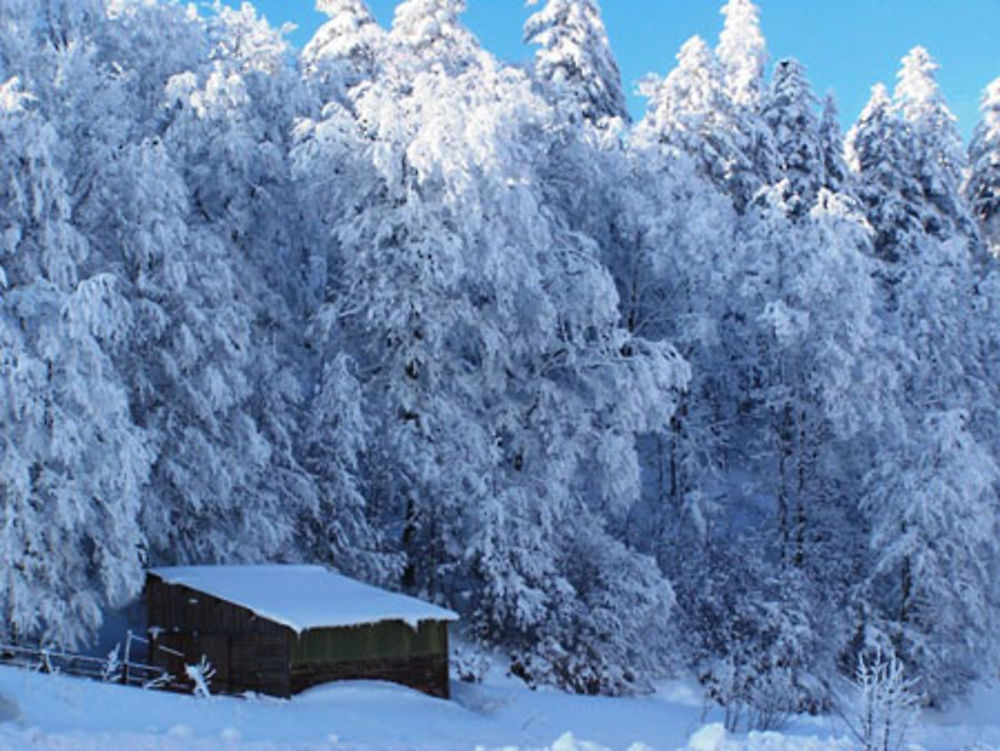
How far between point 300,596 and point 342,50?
2035 centimetres

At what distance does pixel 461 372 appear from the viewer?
2545 cm

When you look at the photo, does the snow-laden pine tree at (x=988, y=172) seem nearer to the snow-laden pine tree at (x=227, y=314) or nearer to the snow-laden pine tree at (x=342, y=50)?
the snow-laden pine tree at (x=342, y=50)

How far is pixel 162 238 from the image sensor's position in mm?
A: 22047

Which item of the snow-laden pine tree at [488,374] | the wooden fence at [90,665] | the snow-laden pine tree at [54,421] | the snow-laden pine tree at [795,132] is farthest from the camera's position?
the snow-laden pine tree at [795,132]

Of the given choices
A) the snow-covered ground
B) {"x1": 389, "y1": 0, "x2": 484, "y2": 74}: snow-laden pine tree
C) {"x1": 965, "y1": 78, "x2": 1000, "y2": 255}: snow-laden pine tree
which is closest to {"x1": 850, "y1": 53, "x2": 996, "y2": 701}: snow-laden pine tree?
{"x1": 965, "y1": 78, "x2": 1000, "y2": 255}: snow-laden pine tree

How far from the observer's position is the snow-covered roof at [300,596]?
1898cm

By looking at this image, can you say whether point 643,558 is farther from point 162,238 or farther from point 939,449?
point 162,238

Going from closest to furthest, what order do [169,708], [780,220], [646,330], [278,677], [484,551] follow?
1. [169,708]
2. [278,677]
3. [484,551]
4. [780,220]
5. [646,330]

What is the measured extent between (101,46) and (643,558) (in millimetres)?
17830

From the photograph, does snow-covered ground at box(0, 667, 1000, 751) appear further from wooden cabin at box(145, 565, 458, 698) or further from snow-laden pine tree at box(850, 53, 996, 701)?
snow-laden pine tree at box(850, 53, 996, 701)

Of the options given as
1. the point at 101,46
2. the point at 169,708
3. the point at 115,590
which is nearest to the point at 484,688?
the point at 115,590

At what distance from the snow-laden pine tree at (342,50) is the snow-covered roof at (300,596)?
14.0 metres

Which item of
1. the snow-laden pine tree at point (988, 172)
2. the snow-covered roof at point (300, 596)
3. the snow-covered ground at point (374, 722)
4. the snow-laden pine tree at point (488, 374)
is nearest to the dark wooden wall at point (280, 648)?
the snow-covered roof at point (300, 596)

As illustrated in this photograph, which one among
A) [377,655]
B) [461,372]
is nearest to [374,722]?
[377,655]
